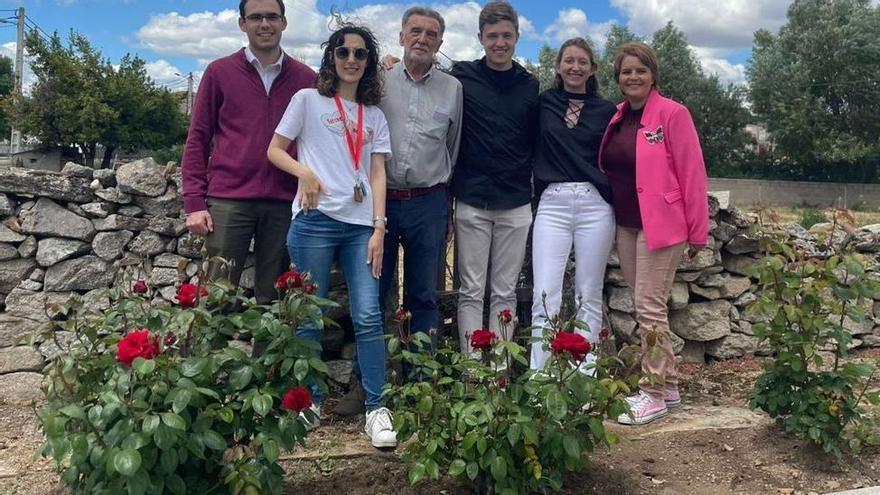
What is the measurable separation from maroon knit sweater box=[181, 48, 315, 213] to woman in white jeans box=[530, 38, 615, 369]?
1.37m

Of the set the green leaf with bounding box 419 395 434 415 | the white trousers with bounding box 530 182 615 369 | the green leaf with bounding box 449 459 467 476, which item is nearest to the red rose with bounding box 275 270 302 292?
the green leaf with bounding box 419 395 434 415

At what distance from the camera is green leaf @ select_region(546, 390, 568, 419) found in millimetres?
2621

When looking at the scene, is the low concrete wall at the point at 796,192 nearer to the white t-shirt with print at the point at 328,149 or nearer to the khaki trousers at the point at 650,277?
the khaki trousers at the point at 650,277

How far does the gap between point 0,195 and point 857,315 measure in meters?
4.79

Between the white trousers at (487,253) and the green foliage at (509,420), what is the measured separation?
1167 millimetres

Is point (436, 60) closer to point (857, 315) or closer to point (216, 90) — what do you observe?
point (216, 90)

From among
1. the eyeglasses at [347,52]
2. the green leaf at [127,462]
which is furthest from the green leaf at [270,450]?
the eyeglasses at [347,52]

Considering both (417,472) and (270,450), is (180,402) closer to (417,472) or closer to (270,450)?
(270,450)

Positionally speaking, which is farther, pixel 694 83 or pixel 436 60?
pixel 694 83

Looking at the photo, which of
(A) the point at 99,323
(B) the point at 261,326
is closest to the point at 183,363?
(B) the point at 261,326

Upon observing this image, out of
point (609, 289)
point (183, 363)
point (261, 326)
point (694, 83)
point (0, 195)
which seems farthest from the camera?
point (694, 83)

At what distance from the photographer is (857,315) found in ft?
11.2

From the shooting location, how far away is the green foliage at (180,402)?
2312 millimetres

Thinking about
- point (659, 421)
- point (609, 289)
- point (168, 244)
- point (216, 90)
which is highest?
point (216, 90)
